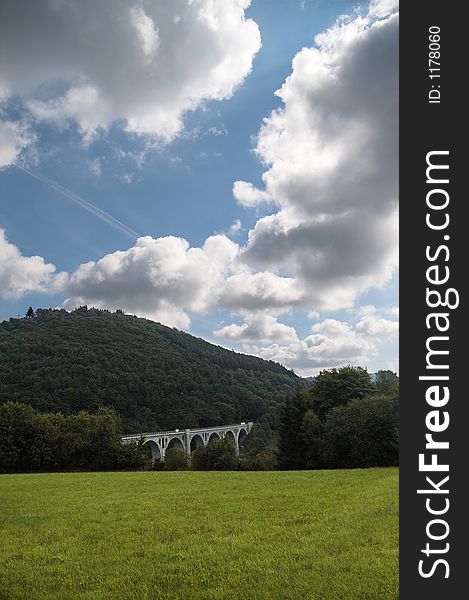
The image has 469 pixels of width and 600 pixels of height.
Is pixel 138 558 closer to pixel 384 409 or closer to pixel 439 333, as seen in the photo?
→ pixel 439 333

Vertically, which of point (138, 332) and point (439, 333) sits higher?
point (138, 332)

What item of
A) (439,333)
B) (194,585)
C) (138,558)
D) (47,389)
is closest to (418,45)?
(439,333)

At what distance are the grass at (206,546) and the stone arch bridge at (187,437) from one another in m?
49.9

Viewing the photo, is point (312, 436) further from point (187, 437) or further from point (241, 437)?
point (241, 437)

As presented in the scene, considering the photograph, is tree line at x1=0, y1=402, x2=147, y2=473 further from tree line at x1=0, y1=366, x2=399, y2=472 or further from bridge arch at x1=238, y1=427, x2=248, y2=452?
bridge arch at x1=238, y1=427, x2=248, y2=452

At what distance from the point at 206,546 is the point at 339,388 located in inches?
1309

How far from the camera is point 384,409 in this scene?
29.7 m

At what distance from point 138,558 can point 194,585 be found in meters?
1.58

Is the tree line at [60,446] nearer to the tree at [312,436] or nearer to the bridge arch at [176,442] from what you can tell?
the tree at [312,436]

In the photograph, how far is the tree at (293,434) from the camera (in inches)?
1499
